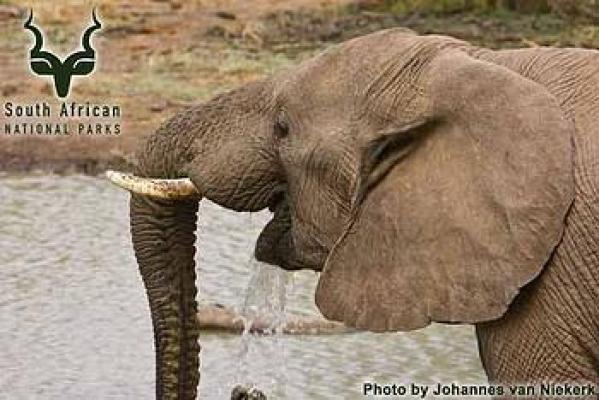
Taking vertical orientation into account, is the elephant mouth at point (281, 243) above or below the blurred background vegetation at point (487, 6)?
above

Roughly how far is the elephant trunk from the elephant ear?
1.62 ft

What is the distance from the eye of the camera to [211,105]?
350cm

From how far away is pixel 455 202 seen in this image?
3029mm

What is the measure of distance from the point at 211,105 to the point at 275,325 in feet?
5.26

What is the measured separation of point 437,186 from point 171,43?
7242 millimetres

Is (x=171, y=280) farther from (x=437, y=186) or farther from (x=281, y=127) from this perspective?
(x=437, y=186)

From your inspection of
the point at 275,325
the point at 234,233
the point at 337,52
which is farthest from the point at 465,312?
the point at 234,233

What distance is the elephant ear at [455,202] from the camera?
Result: 2.96m

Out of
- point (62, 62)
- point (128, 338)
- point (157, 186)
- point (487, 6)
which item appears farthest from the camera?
point (487, 6)

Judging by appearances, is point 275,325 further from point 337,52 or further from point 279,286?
point 337,52

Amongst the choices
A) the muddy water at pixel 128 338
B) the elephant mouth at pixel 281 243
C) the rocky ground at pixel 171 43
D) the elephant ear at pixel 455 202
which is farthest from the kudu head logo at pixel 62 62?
the elephant ear at pixel 455 202

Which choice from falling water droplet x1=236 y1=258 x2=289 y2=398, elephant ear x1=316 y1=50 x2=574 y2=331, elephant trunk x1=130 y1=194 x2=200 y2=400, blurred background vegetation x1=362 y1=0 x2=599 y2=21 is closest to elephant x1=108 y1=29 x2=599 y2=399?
elephant ear x1=316 y1=50 x2=574 y2=331

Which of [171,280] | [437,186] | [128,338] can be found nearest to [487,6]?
[128,338]

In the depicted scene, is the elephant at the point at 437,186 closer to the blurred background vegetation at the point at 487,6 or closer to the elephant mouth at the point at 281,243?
the elephant mouth at the point at 281,243
